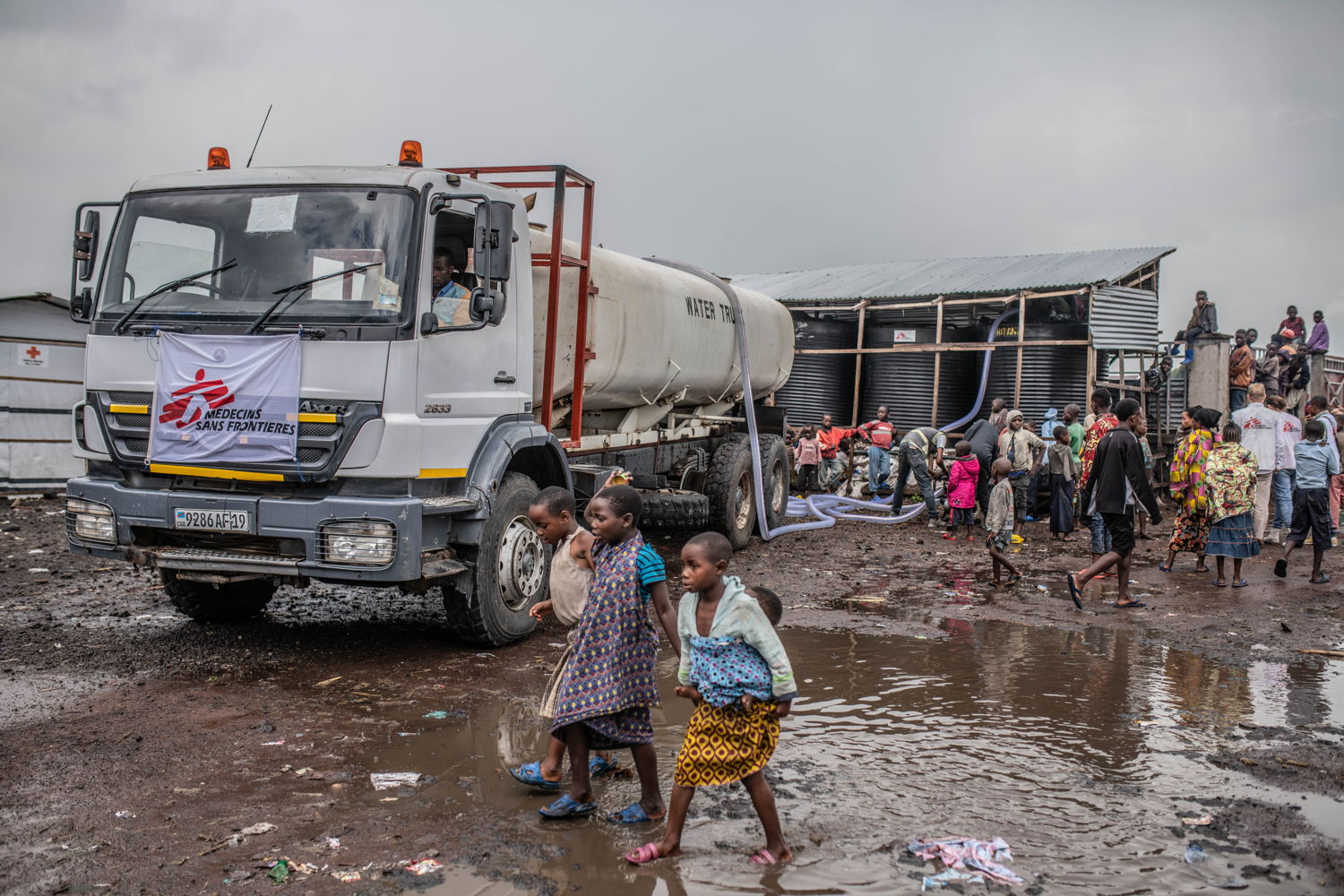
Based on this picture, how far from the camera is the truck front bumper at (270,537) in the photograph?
5.45 metres

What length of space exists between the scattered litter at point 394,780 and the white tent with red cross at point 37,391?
11.7 m

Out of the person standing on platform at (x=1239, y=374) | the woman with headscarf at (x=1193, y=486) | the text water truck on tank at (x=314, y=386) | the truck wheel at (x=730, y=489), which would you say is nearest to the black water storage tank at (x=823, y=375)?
the person standing on platform at (x=1239, y=374)

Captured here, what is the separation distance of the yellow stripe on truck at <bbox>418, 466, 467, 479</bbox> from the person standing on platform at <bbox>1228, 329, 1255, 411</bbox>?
15.4m

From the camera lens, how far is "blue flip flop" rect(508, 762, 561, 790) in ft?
13.2

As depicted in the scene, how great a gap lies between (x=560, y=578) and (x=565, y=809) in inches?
34.9

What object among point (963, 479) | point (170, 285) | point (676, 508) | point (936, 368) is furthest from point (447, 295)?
point (936, 368)

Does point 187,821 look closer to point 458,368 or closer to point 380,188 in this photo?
point 458,368

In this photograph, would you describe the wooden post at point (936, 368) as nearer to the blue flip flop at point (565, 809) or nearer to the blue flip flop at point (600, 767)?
the blue flip flop at point (600, 767)

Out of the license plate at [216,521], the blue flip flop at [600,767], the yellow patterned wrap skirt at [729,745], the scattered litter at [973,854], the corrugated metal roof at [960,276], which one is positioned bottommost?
the blue flip flop at [600,767]

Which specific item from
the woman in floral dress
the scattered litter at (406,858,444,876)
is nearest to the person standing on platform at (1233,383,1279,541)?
the woman in floral dress

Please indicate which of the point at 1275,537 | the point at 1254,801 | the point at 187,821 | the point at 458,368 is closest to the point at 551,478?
the point at 458,368

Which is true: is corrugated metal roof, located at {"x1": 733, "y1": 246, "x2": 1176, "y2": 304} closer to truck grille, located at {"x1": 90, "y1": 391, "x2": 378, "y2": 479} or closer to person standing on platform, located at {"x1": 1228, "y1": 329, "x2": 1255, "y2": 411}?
person standing on platform, located at {"x1": 1228, "y1": 329, "x2": 1255, "y2": 411}

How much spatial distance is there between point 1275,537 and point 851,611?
7.63 m

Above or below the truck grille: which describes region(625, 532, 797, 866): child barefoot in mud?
below
